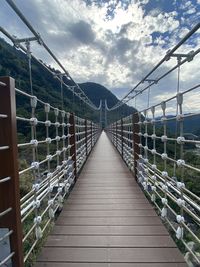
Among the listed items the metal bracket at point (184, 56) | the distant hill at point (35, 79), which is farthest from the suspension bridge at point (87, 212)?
the distant hill at point (35, 79)

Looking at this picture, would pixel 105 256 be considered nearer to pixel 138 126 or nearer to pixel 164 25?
pixel 138 126

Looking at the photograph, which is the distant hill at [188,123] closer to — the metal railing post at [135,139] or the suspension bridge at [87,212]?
the suspension bridge at [87,212]

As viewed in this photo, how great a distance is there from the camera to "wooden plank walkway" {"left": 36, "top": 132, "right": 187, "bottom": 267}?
5.35ft

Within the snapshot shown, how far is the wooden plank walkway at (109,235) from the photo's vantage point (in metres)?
1.63

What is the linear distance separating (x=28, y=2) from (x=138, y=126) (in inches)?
75.5

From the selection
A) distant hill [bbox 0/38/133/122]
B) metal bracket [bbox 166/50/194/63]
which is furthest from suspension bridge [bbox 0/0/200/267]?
distant hill [bbox 0/38/133/122]

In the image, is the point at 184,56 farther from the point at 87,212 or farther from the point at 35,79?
the point at 35,79

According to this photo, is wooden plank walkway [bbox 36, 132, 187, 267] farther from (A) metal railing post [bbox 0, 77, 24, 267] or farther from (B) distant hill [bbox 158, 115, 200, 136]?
(B) distant hill [bbox 158, 115, 200, 136]

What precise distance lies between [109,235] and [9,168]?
98cm

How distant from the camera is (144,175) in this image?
10.3 ft

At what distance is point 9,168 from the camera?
4.24ft

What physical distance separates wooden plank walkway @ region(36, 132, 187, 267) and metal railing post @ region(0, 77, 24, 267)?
377mm

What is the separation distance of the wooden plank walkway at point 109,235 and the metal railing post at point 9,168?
0.38 meters

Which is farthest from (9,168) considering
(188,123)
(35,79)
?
(35,79)
